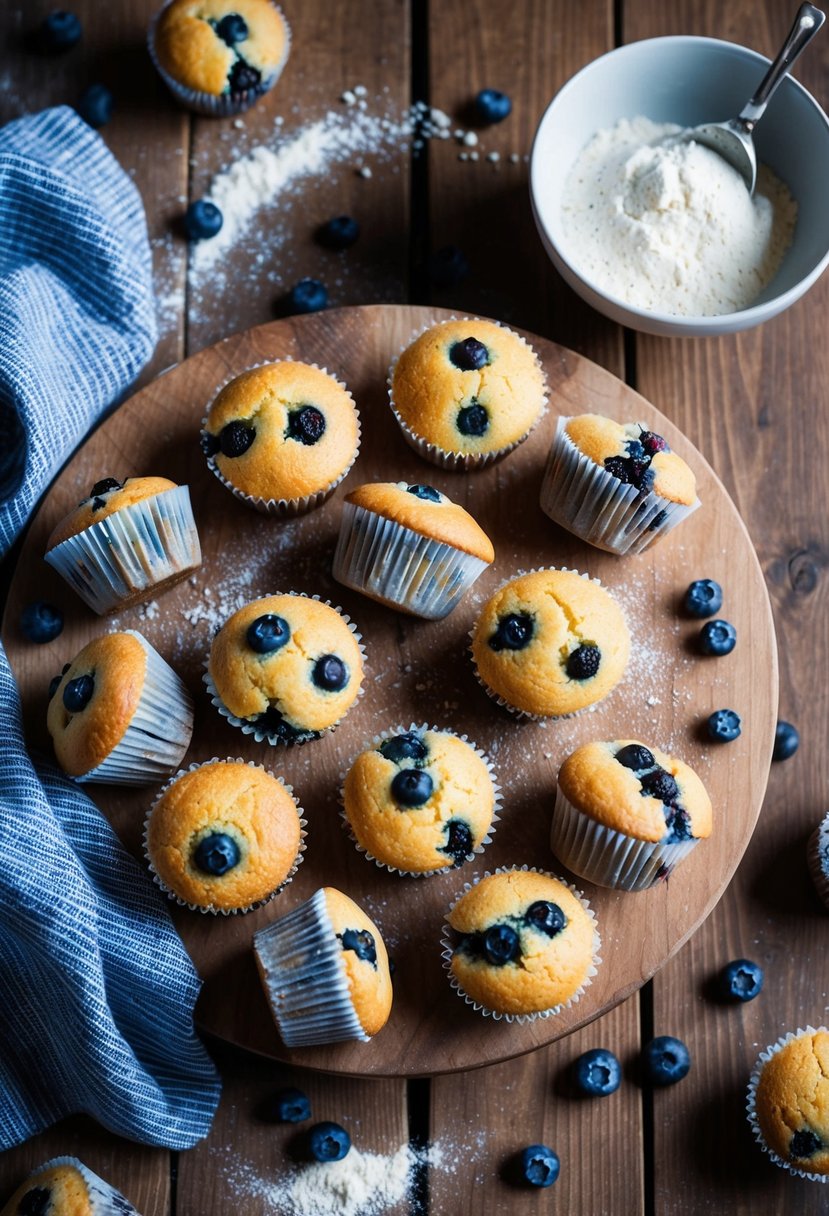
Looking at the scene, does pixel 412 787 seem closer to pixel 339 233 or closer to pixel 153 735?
pixel 153 735

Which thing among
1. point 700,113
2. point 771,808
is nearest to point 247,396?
point 700,113

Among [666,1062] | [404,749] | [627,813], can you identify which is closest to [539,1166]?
[666,1062]

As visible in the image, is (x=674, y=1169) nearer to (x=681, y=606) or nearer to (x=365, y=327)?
(x=681, y=606)

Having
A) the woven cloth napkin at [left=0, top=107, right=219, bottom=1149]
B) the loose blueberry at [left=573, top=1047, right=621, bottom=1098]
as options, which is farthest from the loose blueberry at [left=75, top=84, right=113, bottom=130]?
the loose blueberry at [left=573, top=1047, right=621, bottom=1098]

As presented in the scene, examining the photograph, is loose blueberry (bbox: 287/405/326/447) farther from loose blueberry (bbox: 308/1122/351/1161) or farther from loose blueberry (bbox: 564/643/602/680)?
loose blueberry (bbox: 308/1122/351/1161)

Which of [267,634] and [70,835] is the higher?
[267,634]
